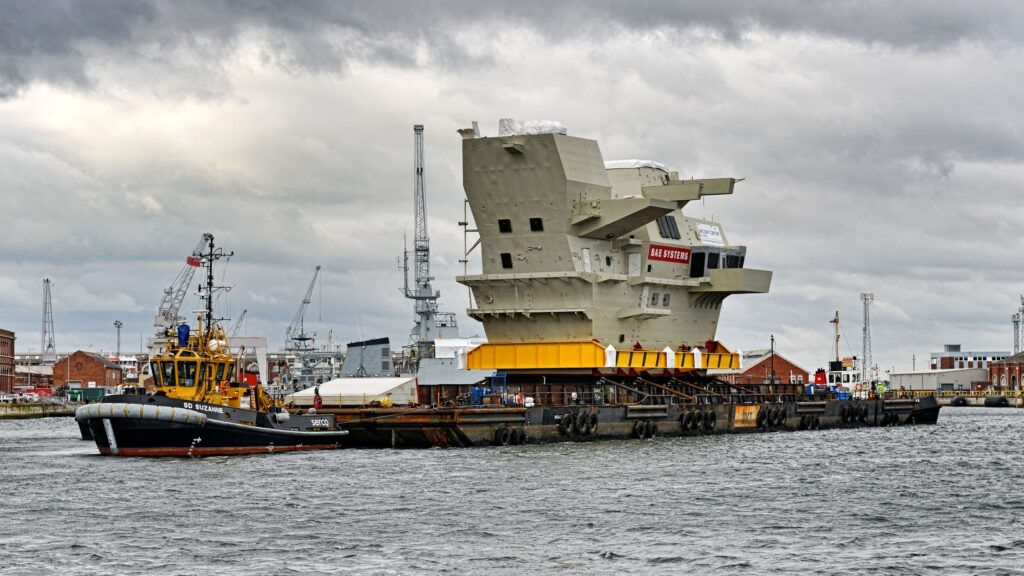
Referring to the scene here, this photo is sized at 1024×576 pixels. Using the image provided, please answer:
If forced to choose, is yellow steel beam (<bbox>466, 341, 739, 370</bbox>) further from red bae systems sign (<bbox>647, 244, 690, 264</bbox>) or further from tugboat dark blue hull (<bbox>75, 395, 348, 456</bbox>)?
tugboat dark blue hull (<bbox>75, 395, 348, 456</bbox>)

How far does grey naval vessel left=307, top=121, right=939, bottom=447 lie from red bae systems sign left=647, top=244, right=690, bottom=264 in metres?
0.10

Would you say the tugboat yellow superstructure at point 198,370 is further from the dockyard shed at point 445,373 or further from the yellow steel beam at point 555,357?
the dockyard shed at point 445,373

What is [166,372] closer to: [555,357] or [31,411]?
[555,357]

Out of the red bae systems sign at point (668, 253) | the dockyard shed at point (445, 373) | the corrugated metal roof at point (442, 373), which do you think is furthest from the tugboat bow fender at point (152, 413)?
the corrugated metal roof at point (442, 373)

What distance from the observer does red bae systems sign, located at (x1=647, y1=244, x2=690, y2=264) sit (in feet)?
234

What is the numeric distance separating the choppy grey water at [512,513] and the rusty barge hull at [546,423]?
4.73 ft

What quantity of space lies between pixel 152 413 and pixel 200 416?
1.75 metres

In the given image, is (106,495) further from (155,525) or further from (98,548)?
(98,548)

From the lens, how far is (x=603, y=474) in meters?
47.3

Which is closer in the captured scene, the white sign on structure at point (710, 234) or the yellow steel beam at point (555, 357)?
the yellow steel beam at point (555, 357)

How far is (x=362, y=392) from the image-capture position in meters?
80.9

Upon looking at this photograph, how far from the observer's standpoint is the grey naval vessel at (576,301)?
204 ft

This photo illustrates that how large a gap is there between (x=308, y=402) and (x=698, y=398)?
21.0 meters

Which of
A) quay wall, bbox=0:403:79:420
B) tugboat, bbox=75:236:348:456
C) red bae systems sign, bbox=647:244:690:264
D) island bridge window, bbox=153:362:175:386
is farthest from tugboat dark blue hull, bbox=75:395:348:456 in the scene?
quay wall, bbox=0:403:79:420
